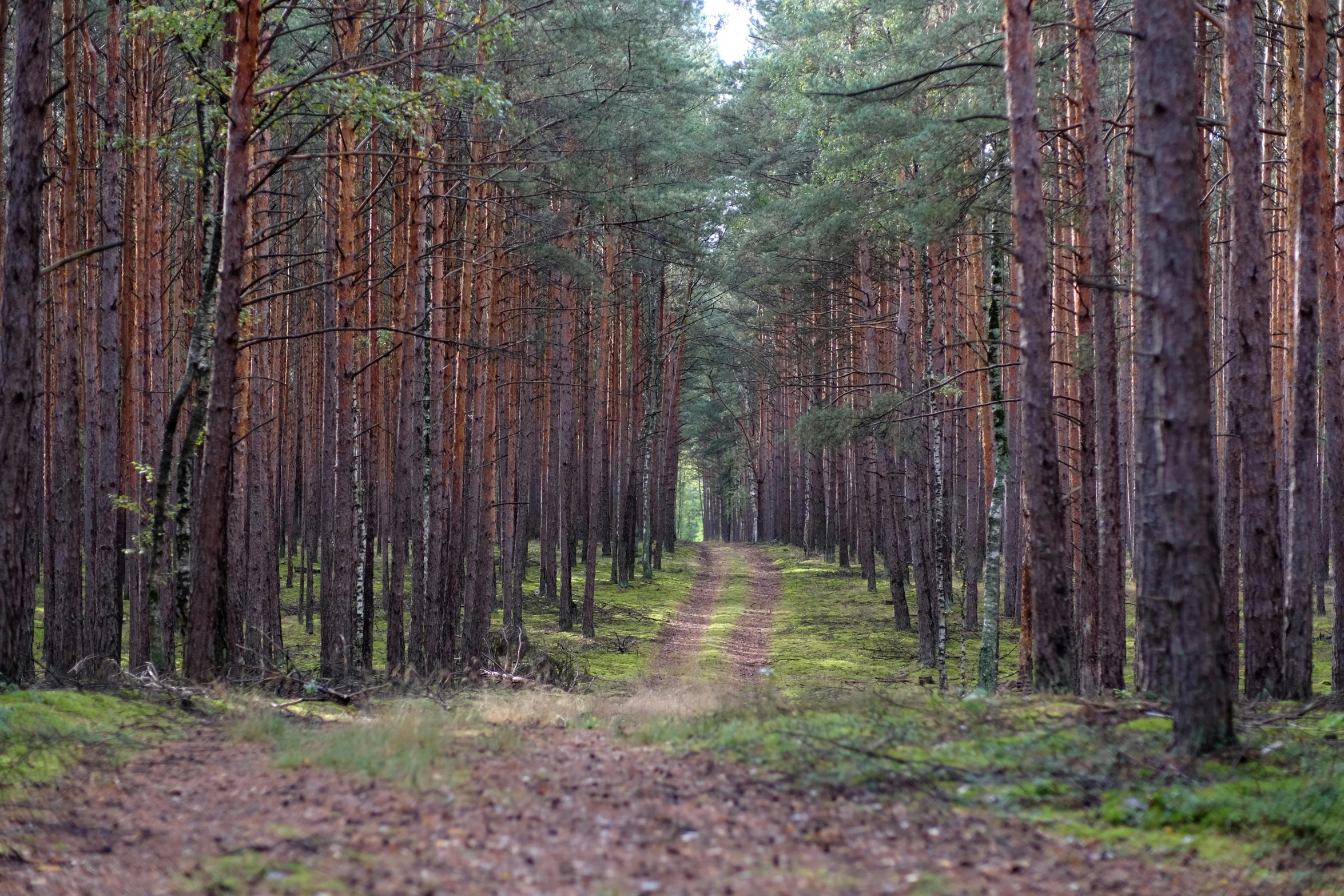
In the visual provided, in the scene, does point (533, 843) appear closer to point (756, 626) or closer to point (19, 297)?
point (19, 297)

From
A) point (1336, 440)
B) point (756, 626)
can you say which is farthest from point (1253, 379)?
point (756, 626)

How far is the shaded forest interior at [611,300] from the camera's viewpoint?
9094 mm

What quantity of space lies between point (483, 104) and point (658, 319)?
18.4 metres

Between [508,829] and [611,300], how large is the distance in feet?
71.7

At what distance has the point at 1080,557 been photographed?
41.0 ft

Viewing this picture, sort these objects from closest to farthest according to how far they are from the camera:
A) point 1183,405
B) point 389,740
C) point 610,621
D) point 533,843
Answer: point 533,843, point 1183,405, point 389,740, point 610,621

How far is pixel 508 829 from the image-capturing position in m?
5.02

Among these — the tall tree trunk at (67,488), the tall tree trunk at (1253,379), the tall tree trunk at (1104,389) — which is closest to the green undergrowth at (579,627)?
the tall tree trunk at (67,488)

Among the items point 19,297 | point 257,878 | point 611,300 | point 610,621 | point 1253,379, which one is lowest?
point 610,621

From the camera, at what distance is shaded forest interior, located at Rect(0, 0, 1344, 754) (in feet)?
29.8

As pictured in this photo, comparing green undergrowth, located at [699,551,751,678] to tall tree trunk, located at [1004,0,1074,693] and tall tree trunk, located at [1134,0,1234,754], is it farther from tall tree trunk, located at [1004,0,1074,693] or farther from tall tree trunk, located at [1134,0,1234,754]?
tall tree trunk, located at [1134,0,1234,754]

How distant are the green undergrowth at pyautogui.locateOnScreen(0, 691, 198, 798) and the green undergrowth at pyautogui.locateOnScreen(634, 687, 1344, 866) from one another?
3.81 m

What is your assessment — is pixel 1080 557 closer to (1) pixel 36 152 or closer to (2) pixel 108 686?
(2) pixel 108 686

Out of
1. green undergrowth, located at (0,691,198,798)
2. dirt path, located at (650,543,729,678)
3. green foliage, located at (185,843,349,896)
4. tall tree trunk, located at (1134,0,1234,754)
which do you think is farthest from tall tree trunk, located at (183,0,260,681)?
tall tree trunk, located at (1134,0,1234,754)
